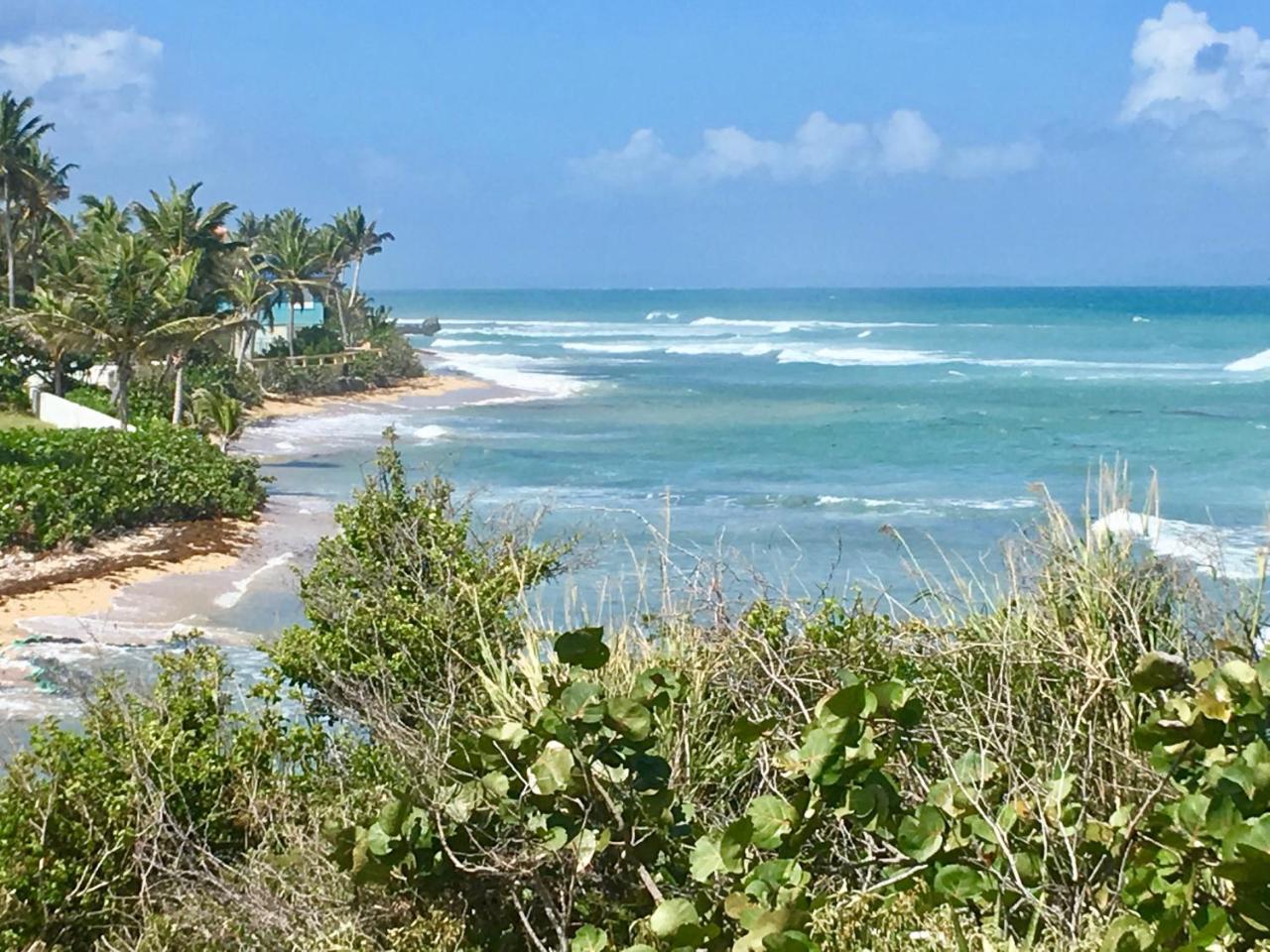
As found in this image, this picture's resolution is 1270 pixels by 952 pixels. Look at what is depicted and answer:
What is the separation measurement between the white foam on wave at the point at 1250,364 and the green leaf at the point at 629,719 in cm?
5933

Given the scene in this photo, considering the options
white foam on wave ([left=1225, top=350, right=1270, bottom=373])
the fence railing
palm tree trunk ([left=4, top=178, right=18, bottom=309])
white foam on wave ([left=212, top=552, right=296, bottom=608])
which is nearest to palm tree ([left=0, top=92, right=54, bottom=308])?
palm tree trunk ([left=4, top=178, right=18, bottom=309])

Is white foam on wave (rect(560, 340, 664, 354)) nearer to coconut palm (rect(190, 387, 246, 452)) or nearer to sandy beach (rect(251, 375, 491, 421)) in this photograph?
sandy beach (rect(251, 375, 491, 421))

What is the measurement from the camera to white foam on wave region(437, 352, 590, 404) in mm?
51172

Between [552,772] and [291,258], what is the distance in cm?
4858

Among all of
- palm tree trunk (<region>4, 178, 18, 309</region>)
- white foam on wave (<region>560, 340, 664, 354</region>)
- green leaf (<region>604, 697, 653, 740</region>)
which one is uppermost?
palm tree trunk (<region>4, 178, 18, 309</region>)

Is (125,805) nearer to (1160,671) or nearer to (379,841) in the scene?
(379,841)

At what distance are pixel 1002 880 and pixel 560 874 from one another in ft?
3.57

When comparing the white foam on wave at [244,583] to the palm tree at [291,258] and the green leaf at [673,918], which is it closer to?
the green leaf at [673,918]

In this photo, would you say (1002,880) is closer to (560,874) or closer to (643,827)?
(643,827)

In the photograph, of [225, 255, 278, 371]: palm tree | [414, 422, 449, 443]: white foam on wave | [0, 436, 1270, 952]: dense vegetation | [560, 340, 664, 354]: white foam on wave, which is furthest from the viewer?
[560, 340, 664, 354]: white foam on wave

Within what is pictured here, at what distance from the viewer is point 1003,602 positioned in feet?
15.8

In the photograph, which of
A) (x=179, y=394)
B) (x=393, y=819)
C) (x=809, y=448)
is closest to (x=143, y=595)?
(x=179, y=394)

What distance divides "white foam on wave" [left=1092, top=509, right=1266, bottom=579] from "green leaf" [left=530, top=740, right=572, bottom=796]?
2287mm

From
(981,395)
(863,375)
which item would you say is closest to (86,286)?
(981,395)
